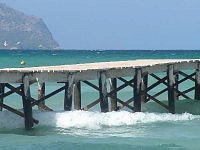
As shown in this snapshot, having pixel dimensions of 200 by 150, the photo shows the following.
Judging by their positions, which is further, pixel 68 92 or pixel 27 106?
pixel 68 92

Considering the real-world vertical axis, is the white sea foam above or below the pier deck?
below

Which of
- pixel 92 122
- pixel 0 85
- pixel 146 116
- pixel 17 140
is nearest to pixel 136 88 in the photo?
pixel 146 116

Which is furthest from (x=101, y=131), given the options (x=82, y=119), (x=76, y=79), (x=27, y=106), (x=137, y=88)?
(x=137, y=88)

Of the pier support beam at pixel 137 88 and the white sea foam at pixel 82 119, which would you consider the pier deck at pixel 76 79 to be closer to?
the pier support beam at pixel 137 88

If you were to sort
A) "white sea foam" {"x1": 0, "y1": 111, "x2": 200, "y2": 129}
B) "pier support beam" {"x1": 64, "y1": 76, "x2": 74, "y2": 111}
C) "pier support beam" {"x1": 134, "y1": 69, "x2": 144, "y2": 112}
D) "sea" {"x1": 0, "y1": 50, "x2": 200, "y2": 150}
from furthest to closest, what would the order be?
"pier support beam" {"x1": 134, "y1": 69, "x2": 144, "y2": 112} → "pier support beam" {"x1": 64, "y1": 76, "x2": 74, "y2": 111} → "white sea foam" {"x1": 0, "y1": 111, "x2": 200, "y2": 129} → "sea" {"x1": 0, "y1": 50, "x2": 200, "y2": 150}

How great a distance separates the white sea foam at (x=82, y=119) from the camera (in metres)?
21.9

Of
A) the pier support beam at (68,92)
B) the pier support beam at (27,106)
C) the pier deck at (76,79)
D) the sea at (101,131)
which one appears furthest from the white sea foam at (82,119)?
the pier support beam at (27,106)

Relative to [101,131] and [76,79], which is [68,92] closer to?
[76,79]

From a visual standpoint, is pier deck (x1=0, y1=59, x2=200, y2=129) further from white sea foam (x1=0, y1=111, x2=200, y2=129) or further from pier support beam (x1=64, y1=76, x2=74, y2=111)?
white sea foam (x1=0, y1=111, x2=200, y2=129)

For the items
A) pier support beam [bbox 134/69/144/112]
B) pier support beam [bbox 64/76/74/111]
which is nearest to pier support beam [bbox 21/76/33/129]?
pier support beam [bbox 64/76/74/111]

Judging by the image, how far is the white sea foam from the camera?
21.9 m

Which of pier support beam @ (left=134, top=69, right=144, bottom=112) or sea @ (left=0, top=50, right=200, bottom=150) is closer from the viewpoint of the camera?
sea @ (left=0, top=50, right=200, bottom=150)

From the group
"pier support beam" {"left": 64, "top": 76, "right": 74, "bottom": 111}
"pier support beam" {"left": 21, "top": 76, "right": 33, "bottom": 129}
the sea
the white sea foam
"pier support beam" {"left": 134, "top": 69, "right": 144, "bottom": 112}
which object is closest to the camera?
the sea

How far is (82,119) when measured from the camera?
22.9 meters
